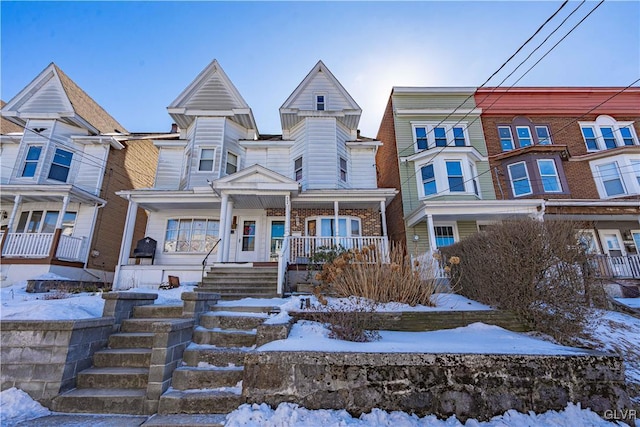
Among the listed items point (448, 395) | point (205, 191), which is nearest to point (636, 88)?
point (448, 395)

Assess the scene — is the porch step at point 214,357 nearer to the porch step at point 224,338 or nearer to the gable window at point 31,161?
the porch step at point 224,338

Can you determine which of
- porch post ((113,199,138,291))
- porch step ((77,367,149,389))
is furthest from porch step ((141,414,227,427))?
porch post ((113,199,138,291))

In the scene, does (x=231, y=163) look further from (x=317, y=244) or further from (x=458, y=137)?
(x=458, y=137)

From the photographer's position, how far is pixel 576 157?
43.5 feet

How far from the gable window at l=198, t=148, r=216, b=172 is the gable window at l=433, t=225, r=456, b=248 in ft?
35.0

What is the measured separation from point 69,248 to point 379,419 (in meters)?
13.7

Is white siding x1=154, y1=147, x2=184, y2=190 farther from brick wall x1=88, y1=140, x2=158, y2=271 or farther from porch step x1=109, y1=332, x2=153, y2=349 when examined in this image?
porch step x1=109, y1=332, x2=153, y2=349

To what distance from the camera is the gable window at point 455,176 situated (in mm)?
12203

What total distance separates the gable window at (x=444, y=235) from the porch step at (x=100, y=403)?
11.6 meters

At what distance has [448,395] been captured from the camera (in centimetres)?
306

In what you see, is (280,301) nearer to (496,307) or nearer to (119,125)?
(496,307)

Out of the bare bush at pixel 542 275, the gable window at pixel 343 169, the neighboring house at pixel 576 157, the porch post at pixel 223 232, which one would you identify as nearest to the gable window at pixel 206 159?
the porch post at pixel 223 232

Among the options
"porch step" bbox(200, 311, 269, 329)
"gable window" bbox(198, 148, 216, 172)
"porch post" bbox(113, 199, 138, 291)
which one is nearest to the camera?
"porch step" bbox(200, 311, 269, 329)

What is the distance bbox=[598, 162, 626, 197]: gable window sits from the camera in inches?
497
